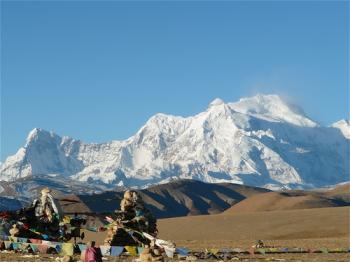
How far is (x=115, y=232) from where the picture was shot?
49938 mm

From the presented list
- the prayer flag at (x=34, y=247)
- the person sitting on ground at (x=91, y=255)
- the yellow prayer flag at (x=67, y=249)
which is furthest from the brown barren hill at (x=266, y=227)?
the person sitting on ground at (x=91, y=255)

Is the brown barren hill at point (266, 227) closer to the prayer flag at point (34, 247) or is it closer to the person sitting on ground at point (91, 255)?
the prayer flag at point (34, 247)

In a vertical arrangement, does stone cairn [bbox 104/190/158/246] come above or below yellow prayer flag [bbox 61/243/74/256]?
above

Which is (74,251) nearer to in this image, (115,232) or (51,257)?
(51,257)

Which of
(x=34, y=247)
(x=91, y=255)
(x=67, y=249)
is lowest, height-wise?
(x=91, y=255)

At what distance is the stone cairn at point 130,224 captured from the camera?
4981cm

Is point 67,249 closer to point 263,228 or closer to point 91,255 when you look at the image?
point 91,255

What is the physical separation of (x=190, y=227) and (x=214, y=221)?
40.3 feet

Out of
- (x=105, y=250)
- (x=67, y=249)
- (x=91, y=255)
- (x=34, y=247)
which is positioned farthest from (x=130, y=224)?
(x=91, y=255)

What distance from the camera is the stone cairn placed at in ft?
163

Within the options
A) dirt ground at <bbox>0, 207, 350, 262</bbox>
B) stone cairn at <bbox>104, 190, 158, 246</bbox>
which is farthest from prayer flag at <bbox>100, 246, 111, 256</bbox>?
dirt ground at <bbox>0, 207, 350, 262</bbox>

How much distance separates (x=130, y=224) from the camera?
51750 mm

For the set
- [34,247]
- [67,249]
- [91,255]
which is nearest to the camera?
[91,255]

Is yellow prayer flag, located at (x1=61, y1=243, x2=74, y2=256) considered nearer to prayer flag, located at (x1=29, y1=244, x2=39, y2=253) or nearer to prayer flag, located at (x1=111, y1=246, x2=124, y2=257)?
prayer flag, located at (x1=111, y1=246, x2=124, y2=257)
